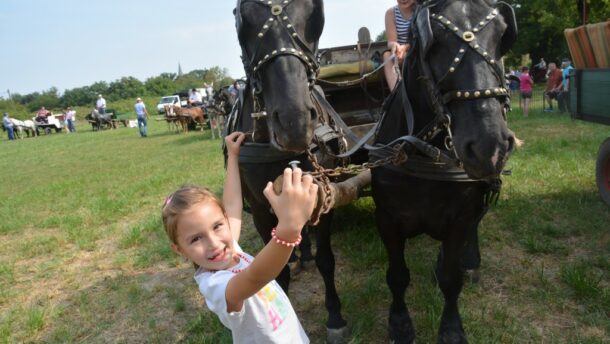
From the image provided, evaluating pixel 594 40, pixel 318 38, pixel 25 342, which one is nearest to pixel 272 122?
pixel 318 38

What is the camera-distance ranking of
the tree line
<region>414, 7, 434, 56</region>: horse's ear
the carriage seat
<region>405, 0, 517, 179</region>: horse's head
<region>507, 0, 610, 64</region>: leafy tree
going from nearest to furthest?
<region>405, 0, 517, 179</region>: horse's head
<region>414, 7, 434, 56</region>: horse's ear
the carriage seat
<region>507, 0, 610, 64</region>: leafy tree
the tree line

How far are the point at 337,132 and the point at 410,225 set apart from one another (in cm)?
92

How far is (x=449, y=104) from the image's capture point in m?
1.86

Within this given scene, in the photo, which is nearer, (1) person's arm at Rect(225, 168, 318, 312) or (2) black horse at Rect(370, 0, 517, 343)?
(1) person's arm at Rect(225, 168, 318, 312)

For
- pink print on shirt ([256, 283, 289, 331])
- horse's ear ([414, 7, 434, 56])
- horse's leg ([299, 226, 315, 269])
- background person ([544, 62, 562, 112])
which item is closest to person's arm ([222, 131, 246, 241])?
pink print on shirt ([256, 283, 289, 331])

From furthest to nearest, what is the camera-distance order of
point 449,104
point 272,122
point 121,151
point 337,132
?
1. point 121,151
2. point 337,132
3. point 272,122
4. point 449,104

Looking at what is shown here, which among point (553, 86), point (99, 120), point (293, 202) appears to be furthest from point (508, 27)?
point (99, 120)

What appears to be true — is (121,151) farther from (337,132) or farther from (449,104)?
(449,104)

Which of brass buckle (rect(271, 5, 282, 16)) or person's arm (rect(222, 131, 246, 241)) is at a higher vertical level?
brass buckle (rect(271, 5, 282, 16))

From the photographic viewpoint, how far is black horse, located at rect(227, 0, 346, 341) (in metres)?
2.15

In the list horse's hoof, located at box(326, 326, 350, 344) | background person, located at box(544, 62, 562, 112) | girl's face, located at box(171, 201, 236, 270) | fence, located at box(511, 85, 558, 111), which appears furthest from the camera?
fence, located at box(511, 85, 558, 111)

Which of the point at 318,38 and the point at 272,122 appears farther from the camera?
the point at 318,38

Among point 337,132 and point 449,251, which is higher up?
point 337,132

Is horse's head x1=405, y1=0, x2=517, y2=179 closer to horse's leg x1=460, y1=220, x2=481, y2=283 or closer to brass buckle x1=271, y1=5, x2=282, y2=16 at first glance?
brass buckle x1=271, y1=5, x2=282, y2=16
